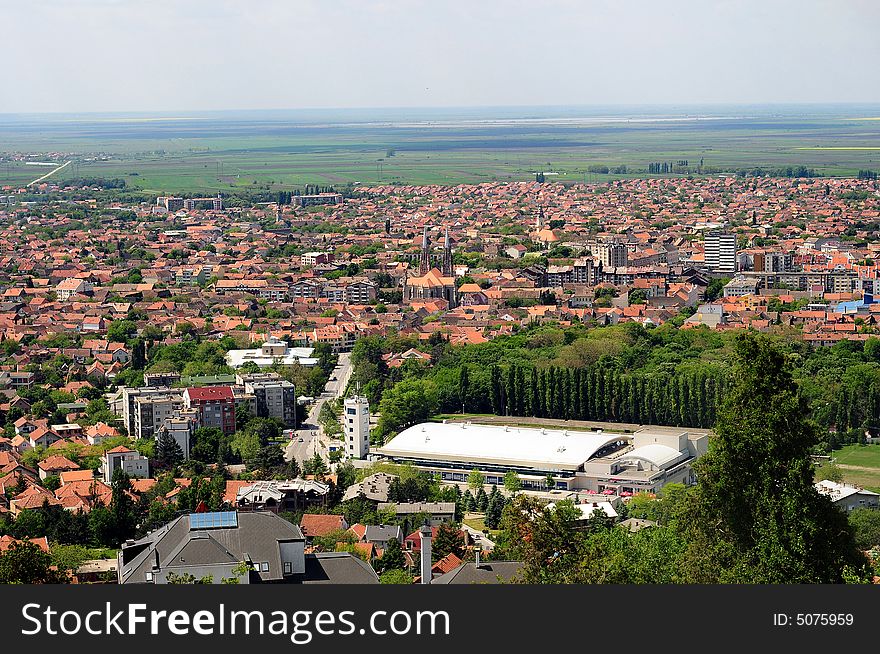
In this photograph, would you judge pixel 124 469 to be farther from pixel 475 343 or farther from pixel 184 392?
pixel 475 343

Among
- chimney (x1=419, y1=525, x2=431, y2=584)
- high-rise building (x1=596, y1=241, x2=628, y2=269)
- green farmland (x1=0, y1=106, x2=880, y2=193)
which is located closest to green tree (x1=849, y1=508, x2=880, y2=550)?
chimney (x1=419, y1=525, x2=431, y2=584)

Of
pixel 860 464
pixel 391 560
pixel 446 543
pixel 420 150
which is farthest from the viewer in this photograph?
pixel 420 150

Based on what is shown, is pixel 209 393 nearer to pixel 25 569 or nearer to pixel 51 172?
pixel 25 569

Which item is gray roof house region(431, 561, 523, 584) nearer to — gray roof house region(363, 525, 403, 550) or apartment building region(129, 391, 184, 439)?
gray roof house region(363, 525, 403, 550)

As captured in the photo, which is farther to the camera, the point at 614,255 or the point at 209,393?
the point at 614,255

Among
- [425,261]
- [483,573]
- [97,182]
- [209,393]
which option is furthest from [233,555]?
[97,182]

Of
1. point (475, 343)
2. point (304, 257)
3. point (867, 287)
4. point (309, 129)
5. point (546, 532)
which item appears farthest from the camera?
point (309, 129)

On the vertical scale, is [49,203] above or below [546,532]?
below

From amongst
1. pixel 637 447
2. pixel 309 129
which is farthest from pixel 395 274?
pixel 309 129
